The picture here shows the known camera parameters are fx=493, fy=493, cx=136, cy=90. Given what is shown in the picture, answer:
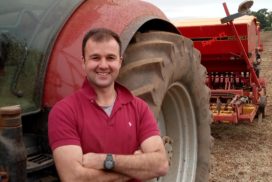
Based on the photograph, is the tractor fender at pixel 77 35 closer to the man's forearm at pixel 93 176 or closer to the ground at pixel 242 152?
the man's forearm at pixel 93 176

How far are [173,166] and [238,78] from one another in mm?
3710

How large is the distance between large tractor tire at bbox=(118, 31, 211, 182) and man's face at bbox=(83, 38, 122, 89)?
0.35 m

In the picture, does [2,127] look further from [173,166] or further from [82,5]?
[173,166]

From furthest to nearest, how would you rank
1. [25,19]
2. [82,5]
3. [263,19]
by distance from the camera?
[263,19]
[82,5]
[25,19]

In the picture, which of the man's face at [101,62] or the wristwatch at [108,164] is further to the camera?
the man's face at [101,62]

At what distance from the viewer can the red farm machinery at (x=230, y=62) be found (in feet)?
20.6

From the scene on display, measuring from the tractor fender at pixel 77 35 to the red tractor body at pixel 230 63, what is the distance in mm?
3589

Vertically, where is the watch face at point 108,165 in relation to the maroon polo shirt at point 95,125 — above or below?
below

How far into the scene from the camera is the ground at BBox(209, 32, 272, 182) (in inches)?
185

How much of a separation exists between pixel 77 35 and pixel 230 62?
4.85m

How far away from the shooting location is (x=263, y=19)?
35.6 metres

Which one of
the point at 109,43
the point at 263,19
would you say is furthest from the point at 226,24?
the point at 263,19

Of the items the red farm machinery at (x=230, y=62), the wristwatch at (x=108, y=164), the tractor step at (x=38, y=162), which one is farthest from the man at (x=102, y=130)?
the red farm machinery at (x=230, y=62)

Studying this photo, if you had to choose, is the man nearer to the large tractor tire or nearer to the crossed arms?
the crossed arms
